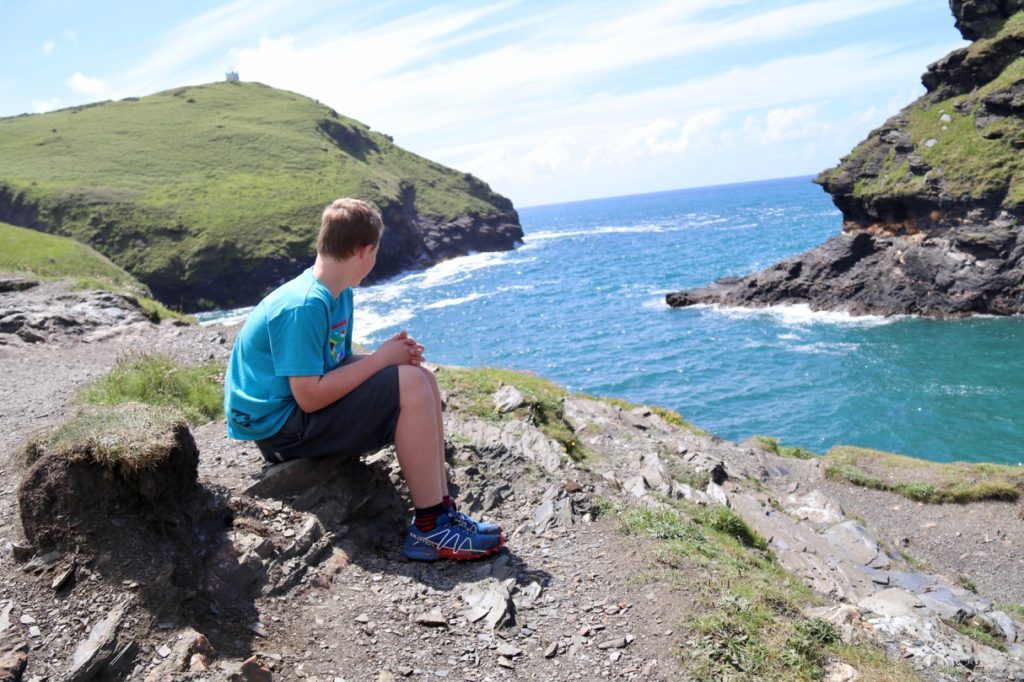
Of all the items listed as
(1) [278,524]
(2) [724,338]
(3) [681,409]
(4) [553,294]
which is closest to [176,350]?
(1) [278,524]

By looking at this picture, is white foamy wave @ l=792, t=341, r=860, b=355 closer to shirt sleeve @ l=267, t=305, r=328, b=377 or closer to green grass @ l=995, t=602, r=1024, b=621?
green grass @ l=995, t=602, r=1024, b=621

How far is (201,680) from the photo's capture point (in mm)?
4641

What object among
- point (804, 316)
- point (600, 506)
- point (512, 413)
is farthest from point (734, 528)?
point (804, 316)

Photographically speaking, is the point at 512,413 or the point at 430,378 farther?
the point at 512,413

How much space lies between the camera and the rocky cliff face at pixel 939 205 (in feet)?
175

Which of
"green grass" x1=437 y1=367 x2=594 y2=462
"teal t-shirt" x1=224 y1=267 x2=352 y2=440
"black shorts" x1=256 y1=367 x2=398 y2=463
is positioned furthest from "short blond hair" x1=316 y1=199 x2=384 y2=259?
"green grass" x1=437 y1=367 x2=594 y2=462

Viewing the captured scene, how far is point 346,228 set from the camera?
6379mm

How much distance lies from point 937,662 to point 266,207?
10564cm

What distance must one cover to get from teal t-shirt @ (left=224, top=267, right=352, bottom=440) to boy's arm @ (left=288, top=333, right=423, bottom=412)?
3.6 inches

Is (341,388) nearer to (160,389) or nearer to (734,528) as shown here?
(160,389)

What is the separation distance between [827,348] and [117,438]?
50.9 m

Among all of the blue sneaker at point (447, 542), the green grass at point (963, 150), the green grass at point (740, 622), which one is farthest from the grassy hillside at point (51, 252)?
the green grass at point (963, 150)

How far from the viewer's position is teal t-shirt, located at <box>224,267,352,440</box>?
621cm

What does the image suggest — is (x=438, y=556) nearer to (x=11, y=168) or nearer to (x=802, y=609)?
(x=802, y=609)
